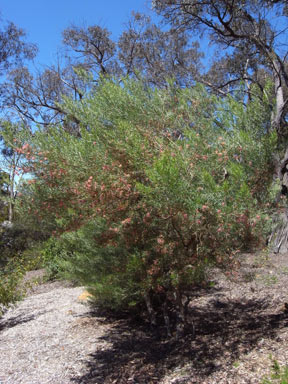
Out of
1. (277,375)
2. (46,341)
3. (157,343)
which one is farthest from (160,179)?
(46,341)

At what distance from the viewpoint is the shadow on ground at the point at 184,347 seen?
473 centimetres

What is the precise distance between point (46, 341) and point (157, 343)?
6.10 feet

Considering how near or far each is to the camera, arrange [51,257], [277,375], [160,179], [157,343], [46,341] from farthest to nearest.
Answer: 1. [51,257]
2. [46,341]
3. [157,343]
4. [277,375]
5. [160,179]

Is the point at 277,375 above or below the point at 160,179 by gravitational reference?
below

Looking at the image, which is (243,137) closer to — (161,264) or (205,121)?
(205,121)

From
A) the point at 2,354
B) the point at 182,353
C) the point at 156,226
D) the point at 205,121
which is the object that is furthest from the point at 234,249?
the point at 2,354

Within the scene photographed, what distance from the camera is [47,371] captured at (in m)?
5.19

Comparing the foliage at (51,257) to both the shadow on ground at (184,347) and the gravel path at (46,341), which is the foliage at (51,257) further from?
the shadow on ground at (184,347)

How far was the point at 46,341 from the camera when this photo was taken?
6.30 meters

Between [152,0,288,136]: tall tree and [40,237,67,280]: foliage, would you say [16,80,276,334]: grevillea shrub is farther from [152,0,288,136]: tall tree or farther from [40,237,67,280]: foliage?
[40,237,67,280]: foliage

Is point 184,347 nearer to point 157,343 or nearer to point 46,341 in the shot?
point 157,343

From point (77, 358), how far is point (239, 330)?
7.69 ft

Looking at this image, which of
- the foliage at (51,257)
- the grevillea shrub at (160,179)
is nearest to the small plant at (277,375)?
the grevillea shrub at (160,179)

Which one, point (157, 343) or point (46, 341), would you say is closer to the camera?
point (157, 343)
